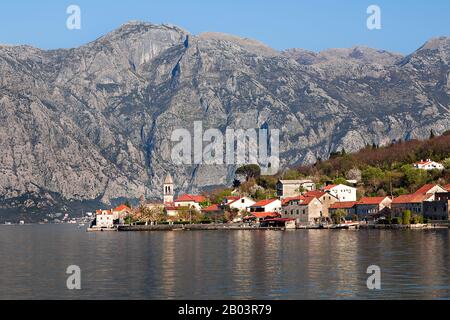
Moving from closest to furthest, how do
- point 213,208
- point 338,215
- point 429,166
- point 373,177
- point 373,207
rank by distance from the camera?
point 373,207, point 338,215, point 213,208, point 373,177, point 429,166

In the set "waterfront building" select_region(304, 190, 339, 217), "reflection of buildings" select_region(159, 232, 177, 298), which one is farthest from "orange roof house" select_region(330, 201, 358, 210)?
"reflection of buildings" select_region(159, 232, 177, 298)

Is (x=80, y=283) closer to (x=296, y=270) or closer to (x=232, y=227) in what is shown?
(x=296, y=270)

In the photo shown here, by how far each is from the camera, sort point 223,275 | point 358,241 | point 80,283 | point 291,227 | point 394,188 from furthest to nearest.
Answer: point 394,188, point 291,227, point 358,241, point 223,275, point 80,283

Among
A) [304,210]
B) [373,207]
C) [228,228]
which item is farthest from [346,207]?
[228,228]

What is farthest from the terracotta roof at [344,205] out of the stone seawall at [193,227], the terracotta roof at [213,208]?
the terracotta roof at [213,208]

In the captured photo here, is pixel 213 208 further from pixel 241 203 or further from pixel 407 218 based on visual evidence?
pixel 407 218

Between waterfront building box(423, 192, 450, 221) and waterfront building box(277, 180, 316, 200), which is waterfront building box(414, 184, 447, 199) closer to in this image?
waterfront building box(423, 192, 450, 221)

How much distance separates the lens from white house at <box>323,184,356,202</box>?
7126 inches

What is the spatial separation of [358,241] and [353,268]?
121 feet

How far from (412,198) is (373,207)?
29.5ft

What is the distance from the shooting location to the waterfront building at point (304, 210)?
16838 centimetres

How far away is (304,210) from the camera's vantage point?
169 meters
